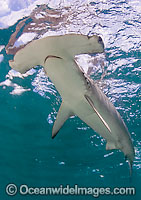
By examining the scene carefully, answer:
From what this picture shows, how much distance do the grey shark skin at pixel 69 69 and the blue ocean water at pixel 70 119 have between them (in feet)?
9.37

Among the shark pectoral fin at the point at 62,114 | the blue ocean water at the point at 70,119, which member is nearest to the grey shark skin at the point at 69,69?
the shark pectoral fin at the point at 62,114

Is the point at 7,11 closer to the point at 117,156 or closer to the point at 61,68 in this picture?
the point at 61,68

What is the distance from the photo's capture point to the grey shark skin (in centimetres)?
274

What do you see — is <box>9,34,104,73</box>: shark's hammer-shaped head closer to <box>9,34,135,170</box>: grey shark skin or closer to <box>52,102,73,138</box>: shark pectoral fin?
<box>9,34,135,170</box>: grey shark skin

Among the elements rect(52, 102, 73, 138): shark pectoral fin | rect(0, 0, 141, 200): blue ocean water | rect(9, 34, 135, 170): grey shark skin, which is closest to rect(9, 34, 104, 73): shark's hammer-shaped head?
rect(9, 34, 135, 170): grey shark skin

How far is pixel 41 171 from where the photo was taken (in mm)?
19969

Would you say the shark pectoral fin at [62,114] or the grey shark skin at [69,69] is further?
the shark pectoral fin at [62,114]

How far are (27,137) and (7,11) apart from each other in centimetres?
1003

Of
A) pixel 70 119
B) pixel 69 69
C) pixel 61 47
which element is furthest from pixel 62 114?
pixel 70 119

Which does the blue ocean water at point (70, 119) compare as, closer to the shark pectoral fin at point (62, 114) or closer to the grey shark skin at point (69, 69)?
the grey shark skin at point (69, 69)

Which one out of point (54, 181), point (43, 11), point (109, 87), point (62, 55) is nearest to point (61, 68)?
point (62, 55)

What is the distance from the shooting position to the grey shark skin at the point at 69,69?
274cm

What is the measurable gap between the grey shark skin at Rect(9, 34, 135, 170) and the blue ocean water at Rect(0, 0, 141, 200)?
286 centimetres

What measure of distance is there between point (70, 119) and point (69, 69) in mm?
8362
